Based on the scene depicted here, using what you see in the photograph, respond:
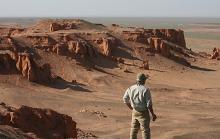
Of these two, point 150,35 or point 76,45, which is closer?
point 76,45

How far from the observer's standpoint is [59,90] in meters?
27.4

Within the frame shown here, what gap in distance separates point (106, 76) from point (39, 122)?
19.1 m

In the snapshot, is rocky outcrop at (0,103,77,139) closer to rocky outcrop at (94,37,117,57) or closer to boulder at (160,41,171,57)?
rocky outcrop at (94,37,117,57)

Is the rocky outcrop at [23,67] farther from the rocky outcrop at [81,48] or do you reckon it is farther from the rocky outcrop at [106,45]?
the rocky outcrop at [106,45]

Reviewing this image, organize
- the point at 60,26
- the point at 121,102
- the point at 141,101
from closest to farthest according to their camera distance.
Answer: the point at 141,101, the point at 121,102, the point at 60,26

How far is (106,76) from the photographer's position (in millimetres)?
32312

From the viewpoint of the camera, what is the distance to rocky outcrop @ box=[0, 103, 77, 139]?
12.6m

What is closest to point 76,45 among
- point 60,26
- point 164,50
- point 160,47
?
point 60,26

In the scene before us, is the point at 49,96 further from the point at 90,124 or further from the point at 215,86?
the point at 215,86

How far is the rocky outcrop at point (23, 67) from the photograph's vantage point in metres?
27.0

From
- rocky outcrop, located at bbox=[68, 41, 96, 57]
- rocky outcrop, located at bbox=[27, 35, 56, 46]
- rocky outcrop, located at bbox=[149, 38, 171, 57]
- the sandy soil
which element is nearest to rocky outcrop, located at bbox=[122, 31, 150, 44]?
rocky outcrop, located at bbox=[149, 38, 171, 57]

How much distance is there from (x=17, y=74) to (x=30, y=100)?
10.9 ft

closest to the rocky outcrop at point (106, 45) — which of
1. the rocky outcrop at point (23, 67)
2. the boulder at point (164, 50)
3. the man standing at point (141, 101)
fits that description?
the boulder at point (164, 50)

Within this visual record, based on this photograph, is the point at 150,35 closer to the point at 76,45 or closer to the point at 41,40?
the point at 76,45
